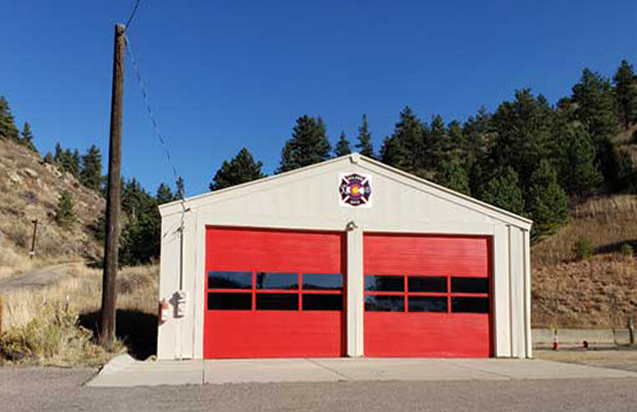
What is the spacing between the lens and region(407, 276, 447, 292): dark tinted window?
16.3 meters

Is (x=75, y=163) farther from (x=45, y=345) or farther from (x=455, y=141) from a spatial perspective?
(x=45, y=345)

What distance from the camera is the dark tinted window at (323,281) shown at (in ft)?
52.1

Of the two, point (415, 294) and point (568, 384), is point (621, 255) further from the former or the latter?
point (568, 384)

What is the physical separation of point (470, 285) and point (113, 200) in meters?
9.59

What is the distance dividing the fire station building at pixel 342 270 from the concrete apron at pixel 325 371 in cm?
84

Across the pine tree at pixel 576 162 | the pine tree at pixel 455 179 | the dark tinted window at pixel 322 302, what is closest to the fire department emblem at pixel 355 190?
the dark tinted window at pixel 322 302

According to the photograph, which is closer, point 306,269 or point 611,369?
point 611,369

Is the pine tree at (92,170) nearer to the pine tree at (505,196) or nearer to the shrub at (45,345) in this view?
the pine tree at (505,196)

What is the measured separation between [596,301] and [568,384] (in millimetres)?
28242

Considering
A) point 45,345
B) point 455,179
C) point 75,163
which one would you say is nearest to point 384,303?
point 45,345

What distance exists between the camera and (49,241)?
199ft

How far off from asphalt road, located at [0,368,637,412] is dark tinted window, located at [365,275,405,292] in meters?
5.36

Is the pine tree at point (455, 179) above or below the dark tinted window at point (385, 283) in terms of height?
above

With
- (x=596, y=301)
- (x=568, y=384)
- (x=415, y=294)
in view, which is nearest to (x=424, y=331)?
(x=415, y=294)
